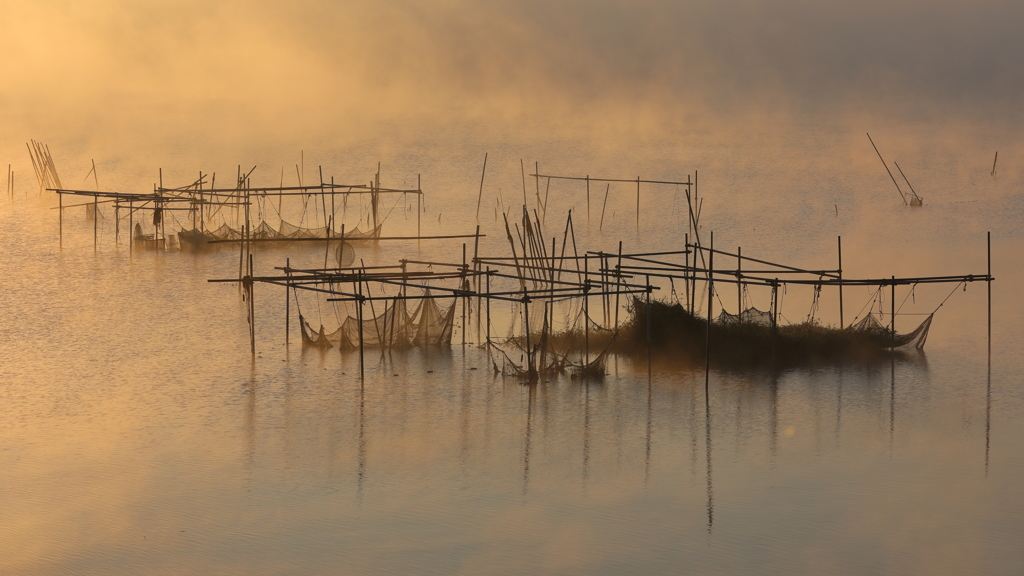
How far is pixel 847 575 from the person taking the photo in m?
11.1

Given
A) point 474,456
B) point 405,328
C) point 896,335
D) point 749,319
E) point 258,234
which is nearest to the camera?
point 474,456

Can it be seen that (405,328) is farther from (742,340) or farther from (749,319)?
(749,319)

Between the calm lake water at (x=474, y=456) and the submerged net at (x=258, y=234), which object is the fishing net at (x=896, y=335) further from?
the submerged net at (x=258, y=234)

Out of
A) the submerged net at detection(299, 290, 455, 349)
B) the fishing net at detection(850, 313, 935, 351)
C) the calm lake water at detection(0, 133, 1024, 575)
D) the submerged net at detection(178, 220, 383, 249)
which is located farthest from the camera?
the submerged net at detection(178, 220, 383, 249)

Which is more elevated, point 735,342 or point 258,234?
point 258,234

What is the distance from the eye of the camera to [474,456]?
48.3ft

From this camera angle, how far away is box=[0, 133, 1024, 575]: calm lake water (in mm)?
11828

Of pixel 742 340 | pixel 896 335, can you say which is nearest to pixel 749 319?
pixel 742 340

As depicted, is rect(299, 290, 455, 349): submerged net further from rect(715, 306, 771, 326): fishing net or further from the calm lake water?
rect(715, 306, 771, 326): fishing net

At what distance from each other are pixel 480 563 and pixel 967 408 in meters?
8.40

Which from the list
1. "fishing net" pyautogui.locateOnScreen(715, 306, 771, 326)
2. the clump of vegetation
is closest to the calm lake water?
the clump of vegetation

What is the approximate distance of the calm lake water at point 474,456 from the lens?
1183 centimetres

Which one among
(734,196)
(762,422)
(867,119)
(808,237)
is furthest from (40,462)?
(867,119)

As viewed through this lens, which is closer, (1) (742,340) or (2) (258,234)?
(1) (742,340)
